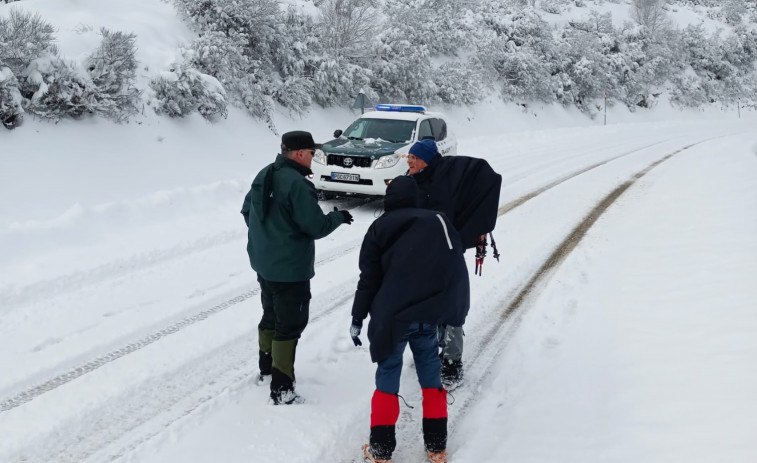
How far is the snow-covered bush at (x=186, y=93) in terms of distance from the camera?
1351 centimetres

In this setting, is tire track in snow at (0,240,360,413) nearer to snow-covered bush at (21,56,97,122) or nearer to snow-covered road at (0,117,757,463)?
snow-covered road at (0,117,757,463)

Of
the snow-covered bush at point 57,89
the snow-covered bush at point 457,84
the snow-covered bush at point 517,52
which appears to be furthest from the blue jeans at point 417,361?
the snow-covered bush at point 517,52

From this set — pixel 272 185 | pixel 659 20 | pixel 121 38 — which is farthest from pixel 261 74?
pixel 659 20

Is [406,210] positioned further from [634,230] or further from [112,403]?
[634,230]

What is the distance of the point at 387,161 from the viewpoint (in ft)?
34.6

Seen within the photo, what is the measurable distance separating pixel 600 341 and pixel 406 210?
110 inches

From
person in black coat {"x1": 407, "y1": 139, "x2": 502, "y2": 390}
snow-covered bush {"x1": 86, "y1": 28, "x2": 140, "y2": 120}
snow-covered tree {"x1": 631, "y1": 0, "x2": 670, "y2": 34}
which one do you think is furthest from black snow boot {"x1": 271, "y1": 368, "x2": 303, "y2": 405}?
snow-covered tree {"x1": 631, "y1": 0, "x2": 670, "y2": 34}

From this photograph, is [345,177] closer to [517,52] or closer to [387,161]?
[387,161]

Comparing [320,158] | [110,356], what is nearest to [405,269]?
[110,356]

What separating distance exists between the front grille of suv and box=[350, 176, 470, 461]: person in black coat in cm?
713

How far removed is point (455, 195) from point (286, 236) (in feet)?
4.30

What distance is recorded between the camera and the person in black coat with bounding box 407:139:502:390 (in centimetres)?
445

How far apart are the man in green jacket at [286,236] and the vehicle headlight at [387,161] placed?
6.29 meters

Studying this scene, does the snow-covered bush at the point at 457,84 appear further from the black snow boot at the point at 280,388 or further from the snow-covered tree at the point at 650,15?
→ the snow-covered tree at the point at 650,15
